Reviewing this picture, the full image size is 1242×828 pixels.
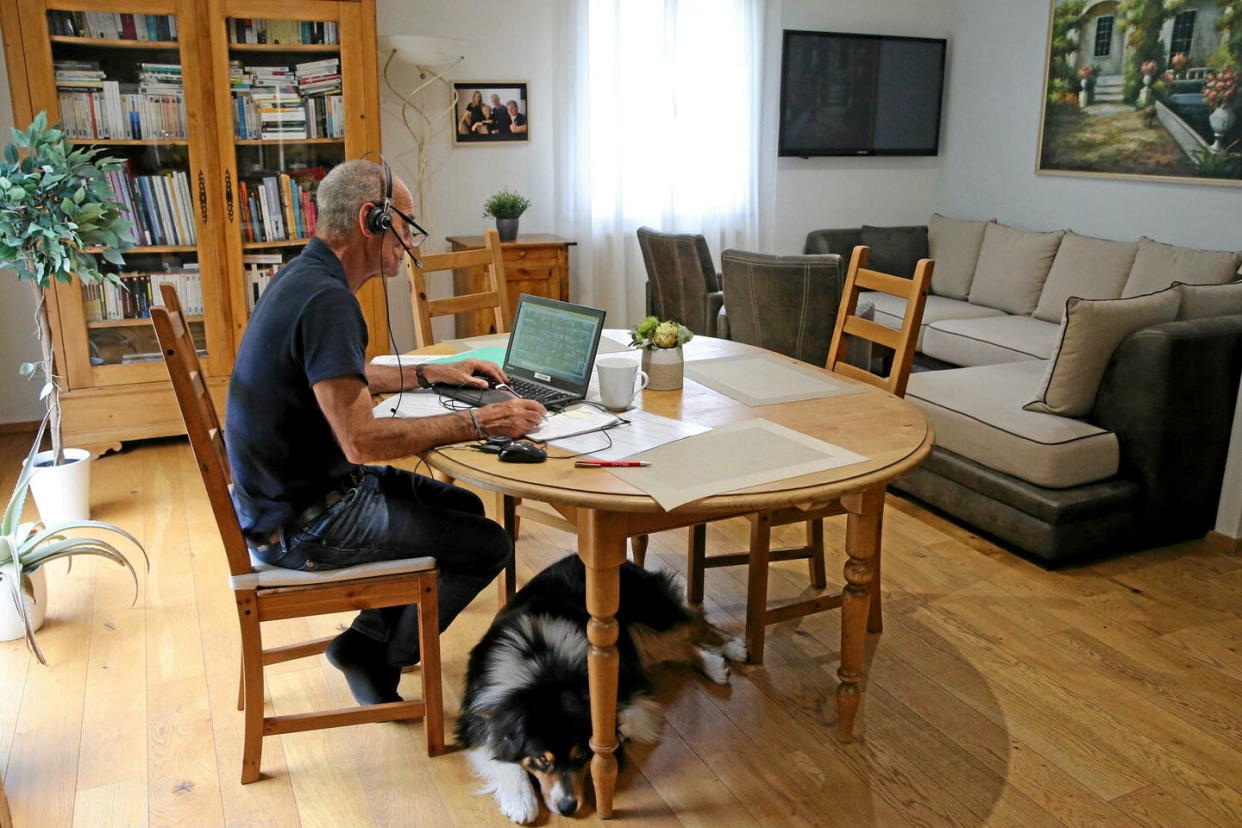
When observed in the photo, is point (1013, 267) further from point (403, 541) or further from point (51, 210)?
point (51, 210)

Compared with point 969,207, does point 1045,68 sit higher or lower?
higher

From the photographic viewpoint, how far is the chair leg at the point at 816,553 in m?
2.81

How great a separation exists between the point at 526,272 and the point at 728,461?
9.61 ft

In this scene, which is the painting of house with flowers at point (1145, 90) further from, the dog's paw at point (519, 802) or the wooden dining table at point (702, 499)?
the dog's paw at point (519, 802)

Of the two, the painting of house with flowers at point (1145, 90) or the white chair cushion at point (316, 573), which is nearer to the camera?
the white chair cushion at point (316, 573)

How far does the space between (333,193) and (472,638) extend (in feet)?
4.13

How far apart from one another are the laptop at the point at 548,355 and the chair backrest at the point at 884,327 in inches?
33.1

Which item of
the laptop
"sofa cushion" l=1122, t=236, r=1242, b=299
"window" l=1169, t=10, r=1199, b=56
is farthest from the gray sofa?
"window" l=1169, t=10, r=1199, b=56

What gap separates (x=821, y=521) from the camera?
2.73 m

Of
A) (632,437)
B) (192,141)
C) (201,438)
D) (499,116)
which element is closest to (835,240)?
(499,116)

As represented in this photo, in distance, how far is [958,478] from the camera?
3348 millimetres

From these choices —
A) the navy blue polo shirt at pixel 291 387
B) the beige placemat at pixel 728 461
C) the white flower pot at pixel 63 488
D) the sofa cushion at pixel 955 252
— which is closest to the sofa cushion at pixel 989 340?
the sofa cushion at pixel 955 252

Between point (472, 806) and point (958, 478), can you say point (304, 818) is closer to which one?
point (472, 806)

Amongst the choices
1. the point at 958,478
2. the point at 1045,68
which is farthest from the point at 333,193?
the point at 1045,68
